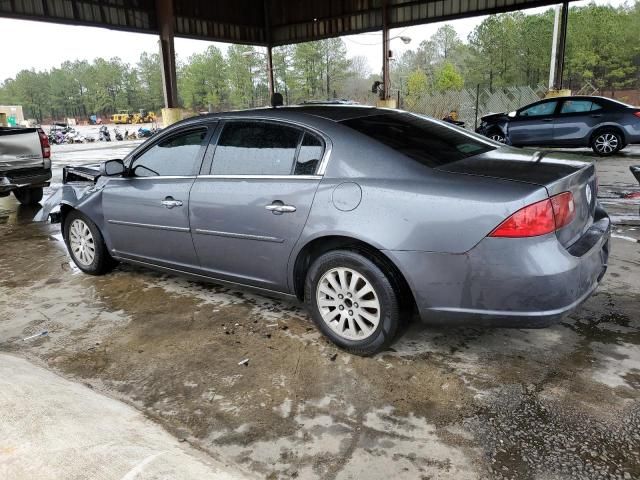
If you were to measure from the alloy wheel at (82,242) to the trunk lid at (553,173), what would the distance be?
333cm

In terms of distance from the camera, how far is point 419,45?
7300 cm

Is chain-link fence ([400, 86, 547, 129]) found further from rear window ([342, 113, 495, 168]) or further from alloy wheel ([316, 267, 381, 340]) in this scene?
alloy wheel ([316, 267, 381, 340])

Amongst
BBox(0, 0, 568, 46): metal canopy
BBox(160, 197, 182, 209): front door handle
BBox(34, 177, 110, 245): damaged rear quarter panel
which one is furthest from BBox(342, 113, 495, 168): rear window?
BBox(0, 0, 568, 46): metal canopy

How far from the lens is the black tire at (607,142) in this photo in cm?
1155

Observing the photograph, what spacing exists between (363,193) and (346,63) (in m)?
56.7

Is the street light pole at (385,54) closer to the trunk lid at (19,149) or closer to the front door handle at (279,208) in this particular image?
the trunk lid at (19,149)

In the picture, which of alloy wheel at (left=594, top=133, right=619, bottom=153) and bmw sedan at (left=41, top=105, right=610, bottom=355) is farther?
alloy wheel at (left=594, top=133, right=619, bottom=153)

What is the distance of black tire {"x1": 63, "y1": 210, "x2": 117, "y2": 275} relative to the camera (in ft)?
14.9

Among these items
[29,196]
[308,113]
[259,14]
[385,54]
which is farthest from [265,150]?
[259,14]

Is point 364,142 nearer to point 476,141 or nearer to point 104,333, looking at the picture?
point 476,141

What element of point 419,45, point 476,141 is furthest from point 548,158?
point 419,45

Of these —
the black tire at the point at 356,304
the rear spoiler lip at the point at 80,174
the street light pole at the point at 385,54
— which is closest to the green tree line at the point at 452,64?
the street light pole at the point at 385,54

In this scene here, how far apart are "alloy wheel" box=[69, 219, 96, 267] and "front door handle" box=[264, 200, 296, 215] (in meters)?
2.22

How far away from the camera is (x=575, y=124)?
39.2 feet
